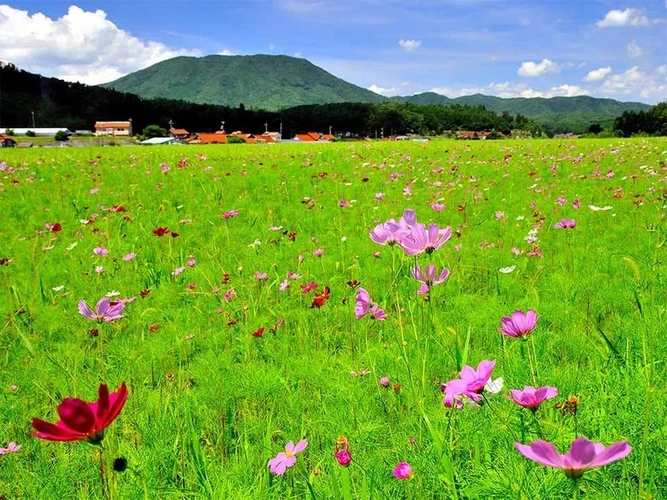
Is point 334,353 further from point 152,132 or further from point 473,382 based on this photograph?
point 152,132

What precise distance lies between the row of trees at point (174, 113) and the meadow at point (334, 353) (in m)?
95.0

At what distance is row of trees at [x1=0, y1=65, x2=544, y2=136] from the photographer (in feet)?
322

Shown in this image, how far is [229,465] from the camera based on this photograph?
1.52 meters

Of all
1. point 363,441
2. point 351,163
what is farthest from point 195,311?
point 351,163

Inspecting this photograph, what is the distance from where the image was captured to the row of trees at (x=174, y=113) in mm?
98175

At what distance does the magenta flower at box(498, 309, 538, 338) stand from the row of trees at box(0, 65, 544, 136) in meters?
97.8

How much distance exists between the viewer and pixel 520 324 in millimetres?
1121

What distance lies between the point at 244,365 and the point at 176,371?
1.36ft

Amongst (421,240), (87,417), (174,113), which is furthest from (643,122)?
(174,113)

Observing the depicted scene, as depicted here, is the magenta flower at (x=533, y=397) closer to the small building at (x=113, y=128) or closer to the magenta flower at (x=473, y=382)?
the magenta flower at (x=473, y=382)

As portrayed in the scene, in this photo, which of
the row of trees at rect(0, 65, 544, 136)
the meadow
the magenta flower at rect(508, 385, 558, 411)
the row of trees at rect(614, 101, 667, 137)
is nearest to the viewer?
the magenta flower at rect(508, 385, 558, 411)

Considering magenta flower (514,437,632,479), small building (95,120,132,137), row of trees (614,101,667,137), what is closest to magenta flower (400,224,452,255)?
magenta flower (514,437,632,479)

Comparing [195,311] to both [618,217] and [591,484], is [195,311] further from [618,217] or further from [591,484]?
[618,217]

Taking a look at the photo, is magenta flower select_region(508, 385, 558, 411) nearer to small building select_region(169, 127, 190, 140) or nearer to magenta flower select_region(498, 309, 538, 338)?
magenta flower select_region(498, 309, 538, 338)
